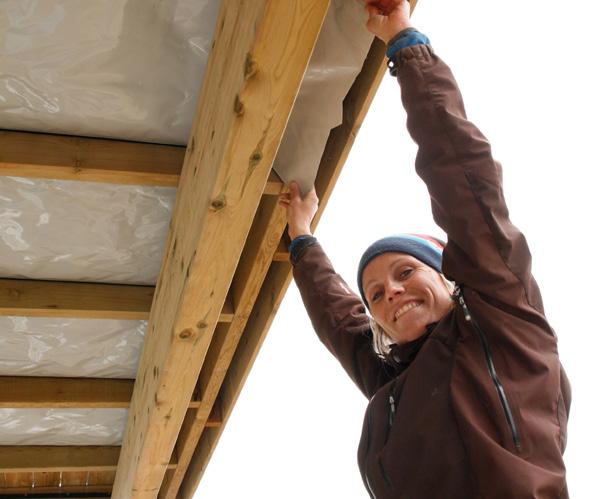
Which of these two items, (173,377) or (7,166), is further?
(173,377)

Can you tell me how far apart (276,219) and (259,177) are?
0.47 metres

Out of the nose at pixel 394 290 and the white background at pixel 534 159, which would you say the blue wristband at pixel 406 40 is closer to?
the nose at pixel 394 290

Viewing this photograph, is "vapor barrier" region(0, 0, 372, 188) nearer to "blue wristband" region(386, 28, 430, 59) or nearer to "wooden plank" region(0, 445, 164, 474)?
"blue wristband" region(386, 28, 430, 59)

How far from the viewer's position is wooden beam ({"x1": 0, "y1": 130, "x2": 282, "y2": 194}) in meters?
2.05

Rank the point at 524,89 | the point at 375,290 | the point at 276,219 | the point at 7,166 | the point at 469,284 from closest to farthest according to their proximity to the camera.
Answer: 1. the point at 469,284
2. the point at 375,290
3. the point at 7,166
4. the point at 276,219
5. the point at 524,89

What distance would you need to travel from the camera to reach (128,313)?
2.79 m

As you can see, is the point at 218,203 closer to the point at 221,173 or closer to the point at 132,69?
the point at 221,173

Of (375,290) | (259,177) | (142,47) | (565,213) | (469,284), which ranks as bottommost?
(469,284)

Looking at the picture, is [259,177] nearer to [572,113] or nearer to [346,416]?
[572,113]

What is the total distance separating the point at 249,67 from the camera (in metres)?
1.55

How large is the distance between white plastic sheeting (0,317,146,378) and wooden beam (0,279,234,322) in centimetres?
27

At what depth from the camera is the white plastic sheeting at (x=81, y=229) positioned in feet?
7.70

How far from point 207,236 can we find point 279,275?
26.5 inches

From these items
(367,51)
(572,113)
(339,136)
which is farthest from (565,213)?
(367,51)
